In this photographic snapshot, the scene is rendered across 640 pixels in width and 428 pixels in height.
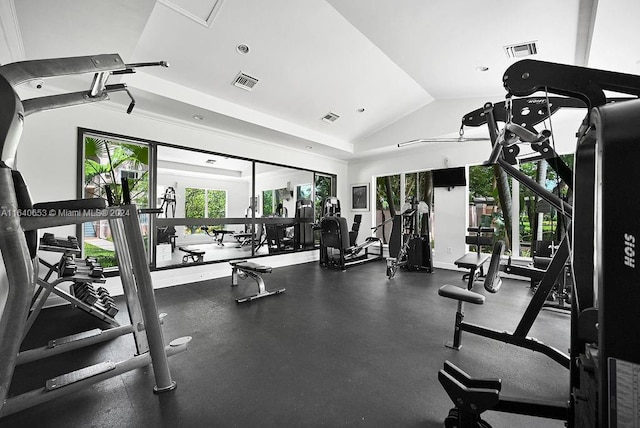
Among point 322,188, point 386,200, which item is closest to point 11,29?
point 322,188

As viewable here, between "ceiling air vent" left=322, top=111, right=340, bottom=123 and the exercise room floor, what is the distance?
3.68m

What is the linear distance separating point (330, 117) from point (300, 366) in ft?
15.7

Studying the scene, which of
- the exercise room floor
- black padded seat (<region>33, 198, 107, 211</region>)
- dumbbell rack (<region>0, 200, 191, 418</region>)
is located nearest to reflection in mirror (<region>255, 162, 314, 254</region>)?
the exercise room floor

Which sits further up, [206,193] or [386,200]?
[206,193]

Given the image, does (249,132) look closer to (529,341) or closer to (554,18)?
(554,18)

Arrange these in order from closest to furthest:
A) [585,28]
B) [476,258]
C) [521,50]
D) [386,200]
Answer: [585,28] < [521,50] < [476,258] < [386,200]

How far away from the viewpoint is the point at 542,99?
5.64 feet

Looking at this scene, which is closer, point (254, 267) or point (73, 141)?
point (73, 141)

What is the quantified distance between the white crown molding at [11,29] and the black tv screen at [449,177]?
6.72m

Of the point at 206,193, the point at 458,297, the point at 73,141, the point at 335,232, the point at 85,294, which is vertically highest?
the point at 73,141

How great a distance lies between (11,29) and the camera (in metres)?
2.38

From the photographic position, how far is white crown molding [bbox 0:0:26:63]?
2195mm

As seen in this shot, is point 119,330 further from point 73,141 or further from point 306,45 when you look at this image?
point 306,45

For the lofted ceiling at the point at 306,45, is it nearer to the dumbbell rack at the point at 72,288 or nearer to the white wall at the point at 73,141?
the white wall at the point at 73,141
